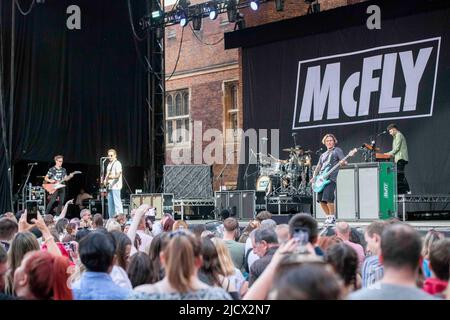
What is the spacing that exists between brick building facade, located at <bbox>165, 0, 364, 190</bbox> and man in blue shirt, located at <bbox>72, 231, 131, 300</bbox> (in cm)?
1903

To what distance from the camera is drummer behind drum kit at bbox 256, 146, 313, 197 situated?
16.7 metres

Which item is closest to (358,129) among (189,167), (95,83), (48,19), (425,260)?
(189,167)

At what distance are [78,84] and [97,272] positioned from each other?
48.2 feet

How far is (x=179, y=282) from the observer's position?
3088 millimetres

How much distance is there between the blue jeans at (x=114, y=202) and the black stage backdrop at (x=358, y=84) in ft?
18.9

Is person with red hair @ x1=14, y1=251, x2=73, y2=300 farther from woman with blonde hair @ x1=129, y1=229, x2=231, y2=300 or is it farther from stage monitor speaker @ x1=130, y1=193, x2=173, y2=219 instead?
stage monitor speaker @ x1=130, y1=193, x2=173, y2=219

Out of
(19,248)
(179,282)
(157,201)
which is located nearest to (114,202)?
(157,201)

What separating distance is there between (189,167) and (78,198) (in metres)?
3.59

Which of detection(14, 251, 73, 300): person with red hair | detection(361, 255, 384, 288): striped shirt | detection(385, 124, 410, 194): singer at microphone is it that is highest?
detection(385, 124, 410, 194): singer at microphone

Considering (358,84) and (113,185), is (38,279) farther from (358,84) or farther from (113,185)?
(358,84)

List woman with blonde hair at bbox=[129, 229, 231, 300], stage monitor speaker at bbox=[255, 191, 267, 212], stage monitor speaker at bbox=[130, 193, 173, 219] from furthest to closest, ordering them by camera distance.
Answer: stage monitor speaker at bbox=[130, 193, 173, 219] < stage monitor speaker at bbox=[255, 191, 267, 212] < woman with blonde hair at bbox=[129, 229, 231, 300]

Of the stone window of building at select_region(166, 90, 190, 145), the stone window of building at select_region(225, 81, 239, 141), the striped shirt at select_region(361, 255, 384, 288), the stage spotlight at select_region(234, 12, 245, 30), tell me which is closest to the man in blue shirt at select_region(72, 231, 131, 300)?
the striped shirt at select_region(361, 255, 384, 288)

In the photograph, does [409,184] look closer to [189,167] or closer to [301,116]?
[301,116]
